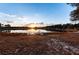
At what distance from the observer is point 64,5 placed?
4.81 ft

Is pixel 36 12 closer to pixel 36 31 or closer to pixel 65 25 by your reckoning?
pixel 36 31

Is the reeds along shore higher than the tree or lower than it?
lower

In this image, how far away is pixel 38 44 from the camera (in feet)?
4.75

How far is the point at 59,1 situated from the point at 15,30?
56cm

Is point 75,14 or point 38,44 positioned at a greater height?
point 75,14

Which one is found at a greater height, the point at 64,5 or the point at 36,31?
the point at 64,5

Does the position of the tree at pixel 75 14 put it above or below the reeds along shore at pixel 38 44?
above

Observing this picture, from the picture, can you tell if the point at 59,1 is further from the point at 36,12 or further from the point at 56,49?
the point at 56,49

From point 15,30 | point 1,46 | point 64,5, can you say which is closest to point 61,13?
point 64,5

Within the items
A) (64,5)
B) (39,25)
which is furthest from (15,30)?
(64,5)

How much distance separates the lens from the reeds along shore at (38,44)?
144 centimetres

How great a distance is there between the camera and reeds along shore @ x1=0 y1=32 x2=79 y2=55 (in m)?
1.44

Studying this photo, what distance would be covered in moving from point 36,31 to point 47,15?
0.68ft
